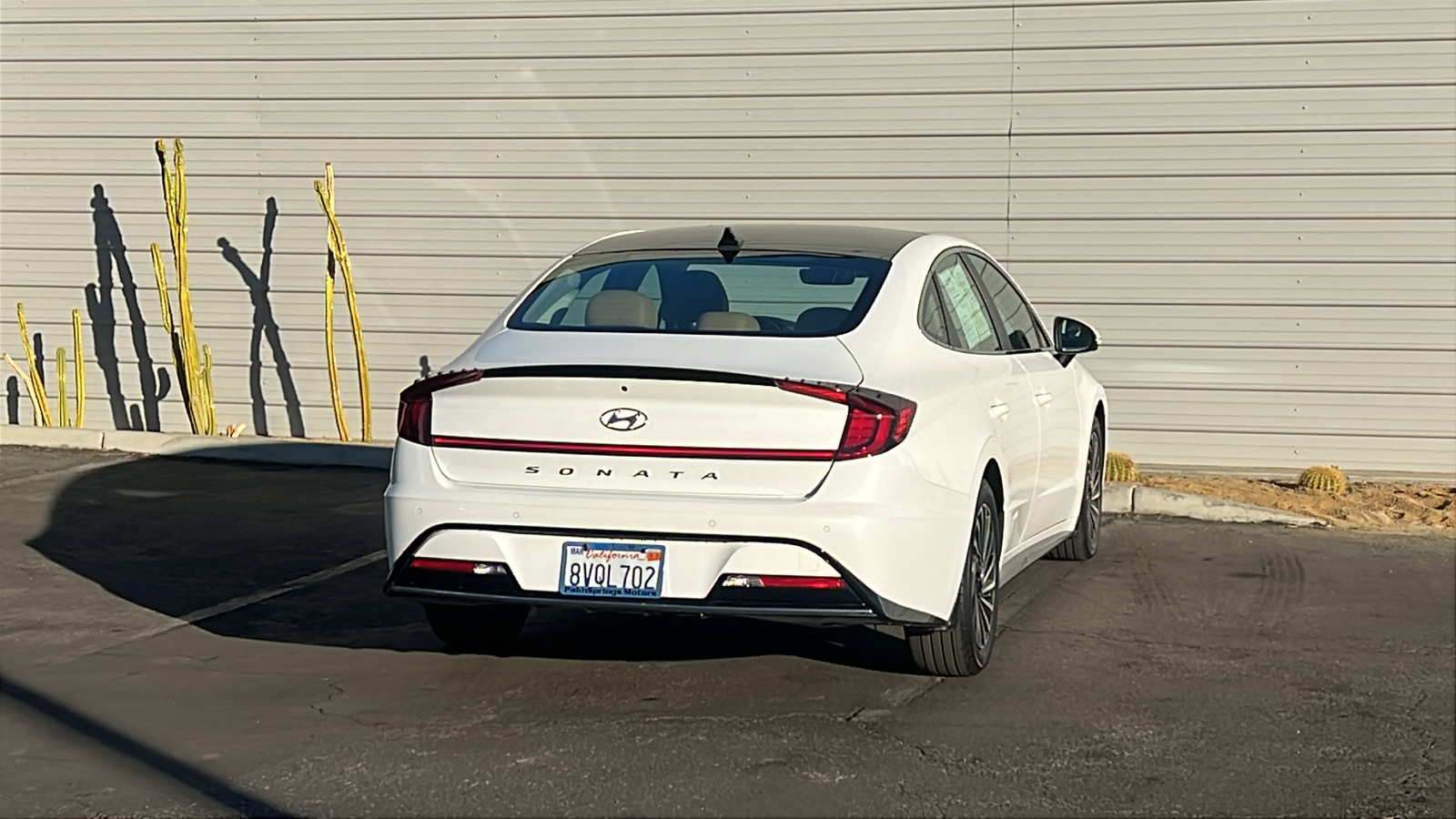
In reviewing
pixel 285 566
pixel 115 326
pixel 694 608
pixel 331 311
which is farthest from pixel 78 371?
pixel 694 608

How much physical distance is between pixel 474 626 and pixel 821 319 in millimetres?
1668

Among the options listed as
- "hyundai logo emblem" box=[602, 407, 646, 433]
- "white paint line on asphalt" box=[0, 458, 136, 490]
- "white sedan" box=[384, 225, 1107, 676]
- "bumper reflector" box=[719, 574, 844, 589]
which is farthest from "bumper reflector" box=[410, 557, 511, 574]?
"white paint line on asphalt" box=[0, 458, 136, 490]

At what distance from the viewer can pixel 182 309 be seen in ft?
42.1

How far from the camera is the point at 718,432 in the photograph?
5711mm

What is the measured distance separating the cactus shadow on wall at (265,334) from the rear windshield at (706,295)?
705 centimetres

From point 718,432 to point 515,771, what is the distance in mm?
1176

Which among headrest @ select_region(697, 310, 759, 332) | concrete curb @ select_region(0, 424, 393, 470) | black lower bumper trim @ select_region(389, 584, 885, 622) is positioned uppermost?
headrest @ select_region(697, 310, 759, 332)

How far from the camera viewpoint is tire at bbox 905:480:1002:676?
20.5 ft

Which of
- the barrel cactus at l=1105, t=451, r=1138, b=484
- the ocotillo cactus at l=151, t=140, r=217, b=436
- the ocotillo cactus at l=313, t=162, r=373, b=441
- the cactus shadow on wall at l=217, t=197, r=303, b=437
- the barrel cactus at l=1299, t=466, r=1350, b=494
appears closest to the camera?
the barrel cactus at l=1299, t=466, r=1350, b=494

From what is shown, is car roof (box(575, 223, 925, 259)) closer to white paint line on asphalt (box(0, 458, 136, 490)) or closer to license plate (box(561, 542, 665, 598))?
license plate (box(561, 542, 665, 598))

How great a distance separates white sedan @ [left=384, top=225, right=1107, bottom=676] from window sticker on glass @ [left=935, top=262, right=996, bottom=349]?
415 millimetres

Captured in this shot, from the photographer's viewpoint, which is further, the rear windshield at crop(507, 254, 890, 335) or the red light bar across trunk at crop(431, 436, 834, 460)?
the rear windshield at crop(507, 254, 890, 335)

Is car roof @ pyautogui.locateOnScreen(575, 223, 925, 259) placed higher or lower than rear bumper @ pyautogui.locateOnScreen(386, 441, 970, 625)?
higher

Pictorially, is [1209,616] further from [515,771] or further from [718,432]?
[515,771]
